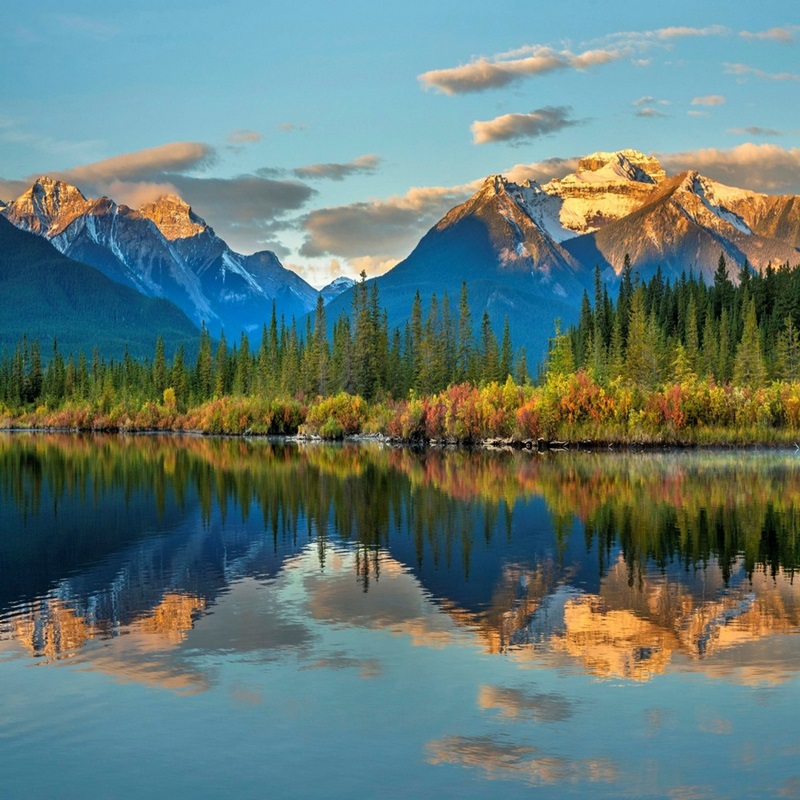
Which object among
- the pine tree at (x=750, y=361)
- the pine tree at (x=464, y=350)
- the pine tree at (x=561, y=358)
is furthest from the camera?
the pine tree at (x=464, y=350)

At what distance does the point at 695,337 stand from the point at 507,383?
165ft

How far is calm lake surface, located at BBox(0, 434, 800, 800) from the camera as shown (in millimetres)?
14867

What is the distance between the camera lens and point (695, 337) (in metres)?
145

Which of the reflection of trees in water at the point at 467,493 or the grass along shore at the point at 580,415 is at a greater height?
the grass along shore at the point at 580,415

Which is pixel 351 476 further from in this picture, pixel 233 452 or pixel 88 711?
pixel 88 711

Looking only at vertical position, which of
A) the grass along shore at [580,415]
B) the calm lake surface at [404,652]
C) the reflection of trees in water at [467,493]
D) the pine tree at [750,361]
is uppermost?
the pine tree at [750,361]

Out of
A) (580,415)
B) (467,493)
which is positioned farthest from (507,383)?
(467,493)

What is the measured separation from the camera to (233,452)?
96.2 m

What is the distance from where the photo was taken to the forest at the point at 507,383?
321ft

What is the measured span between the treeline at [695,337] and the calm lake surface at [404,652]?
74.5 meters

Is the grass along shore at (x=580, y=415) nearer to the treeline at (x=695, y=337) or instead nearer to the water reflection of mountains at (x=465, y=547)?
the treeline at (x=695, y=337)

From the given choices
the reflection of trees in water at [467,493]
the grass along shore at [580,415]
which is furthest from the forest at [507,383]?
the reflection of trees in water at [467,493]

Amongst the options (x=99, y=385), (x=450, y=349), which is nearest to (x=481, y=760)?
(x=450, y=349)

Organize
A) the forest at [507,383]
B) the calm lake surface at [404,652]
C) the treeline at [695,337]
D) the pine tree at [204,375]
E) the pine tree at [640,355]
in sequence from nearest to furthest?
the calm lake surface at [404,652] < the forest at [507,383] < the pine tree at [640,355] < the treeline at [695,337] < the pine tree at [204,375]
